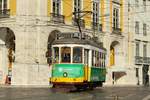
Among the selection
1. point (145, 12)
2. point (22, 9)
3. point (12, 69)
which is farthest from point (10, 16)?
point (145, 12)

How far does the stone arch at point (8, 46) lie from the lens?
52.2 m

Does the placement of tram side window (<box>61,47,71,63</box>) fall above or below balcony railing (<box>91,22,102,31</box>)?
below

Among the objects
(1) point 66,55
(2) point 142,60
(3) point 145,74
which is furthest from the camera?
(3) point 145,74

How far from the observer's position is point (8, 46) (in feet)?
176

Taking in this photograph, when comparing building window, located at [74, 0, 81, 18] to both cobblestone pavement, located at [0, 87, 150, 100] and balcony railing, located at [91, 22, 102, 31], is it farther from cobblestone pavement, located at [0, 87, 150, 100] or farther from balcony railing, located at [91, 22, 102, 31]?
cobblestone pavement, located at [0, 87, 150, 100]

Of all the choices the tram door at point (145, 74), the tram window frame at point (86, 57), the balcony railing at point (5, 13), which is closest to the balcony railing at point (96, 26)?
the balcony railing at point (5, 13)

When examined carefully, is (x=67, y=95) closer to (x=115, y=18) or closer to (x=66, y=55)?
(x=66, y=55)

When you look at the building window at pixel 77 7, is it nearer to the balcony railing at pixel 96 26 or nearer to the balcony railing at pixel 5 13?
the balcony railing at pixel 96 26

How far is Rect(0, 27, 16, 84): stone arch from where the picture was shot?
52.2m

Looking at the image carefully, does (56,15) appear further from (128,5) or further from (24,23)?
(128,5)

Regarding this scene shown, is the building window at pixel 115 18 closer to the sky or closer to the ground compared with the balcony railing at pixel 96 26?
closer to the sky

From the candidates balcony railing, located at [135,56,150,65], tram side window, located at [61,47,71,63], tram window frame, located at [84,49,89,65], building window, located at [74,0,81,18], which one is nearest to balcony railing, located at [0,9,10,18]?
building window, located at [74,0,81,18]

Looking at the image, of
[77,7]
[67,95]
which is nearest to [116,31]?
[77,7]

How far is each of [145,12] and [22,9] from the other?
30290mm
